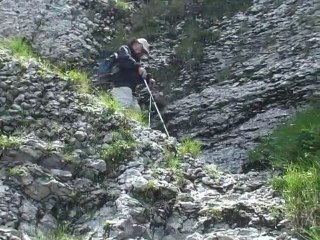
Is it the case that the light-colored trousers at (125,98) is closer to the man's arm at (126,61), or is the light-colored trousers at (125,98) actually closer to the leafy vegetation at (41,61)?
the man's arm at (126,61)

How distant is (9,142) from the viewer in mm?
8766

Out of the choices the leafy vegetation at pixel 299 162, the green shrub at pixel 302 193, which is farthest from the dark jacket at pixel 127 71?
the green shrub at pixel 302 193

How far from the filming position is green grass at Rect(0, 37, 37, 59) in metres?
11.5

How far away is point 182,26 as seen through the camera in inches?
569

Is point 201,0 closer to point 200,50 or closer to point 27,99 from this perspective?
point 200,50

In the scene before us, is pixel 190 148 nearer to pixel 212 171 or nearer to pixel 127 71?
pixel 212 171

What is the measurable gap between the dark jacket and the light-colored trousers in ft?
1.02

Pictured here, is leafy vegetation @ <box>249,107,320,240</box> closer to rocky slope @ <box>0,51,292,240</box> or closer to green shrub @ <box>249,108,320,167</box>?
green shrub @ <box>249,108,320,167</box>

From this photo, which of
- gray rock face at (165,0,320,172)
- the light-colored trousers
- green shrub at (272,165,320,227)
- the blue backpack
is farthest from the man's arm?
green shrub at (272,165,320,227)

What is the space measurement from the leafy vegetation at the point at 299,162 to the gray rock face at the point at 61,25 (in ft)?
15.4

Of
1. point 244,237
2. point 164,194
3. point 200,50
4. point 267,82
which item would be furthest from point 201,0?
point 244,237

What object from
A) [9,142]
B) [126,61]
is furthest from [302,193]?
[126,61]

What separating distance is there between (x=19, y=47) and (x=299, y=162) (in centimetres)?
591

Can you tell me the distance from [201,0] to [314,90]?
498cm
